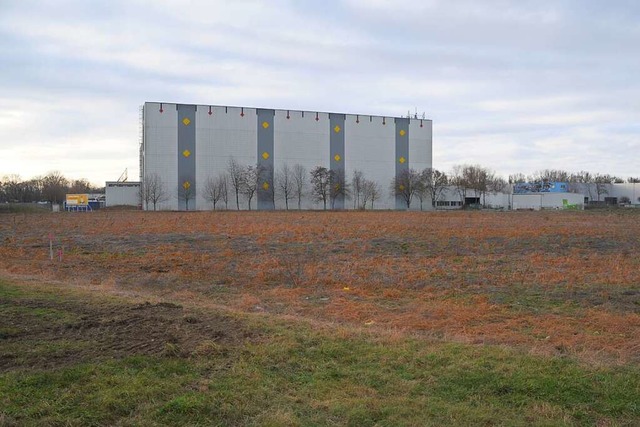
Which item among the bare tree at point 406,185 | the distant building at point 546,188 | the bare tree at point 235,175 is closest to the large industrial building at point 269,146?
the bare tree at point 235,175

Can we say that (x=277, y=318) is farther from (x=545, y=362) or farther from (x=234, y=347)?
(x=545, y=362)

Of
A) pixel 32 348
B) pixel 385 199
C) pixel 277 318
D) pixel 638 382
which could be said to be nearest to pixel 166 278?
pixel 277 318

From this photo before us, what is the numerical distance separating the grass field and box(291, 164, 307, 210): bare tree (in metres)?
71.2

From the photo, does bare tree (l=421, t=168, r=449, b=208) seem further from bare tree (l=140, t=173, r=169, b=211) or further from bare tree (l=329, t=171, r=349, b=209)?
bare tree (l=140, t=173, r=169, b=211)

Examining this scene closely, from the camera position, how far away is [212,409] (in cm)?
474

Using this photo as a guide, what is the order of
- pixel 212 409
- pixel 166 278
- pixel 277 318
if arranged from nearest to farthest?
pixel 212 409, pixel 277 318, pixel 166 278

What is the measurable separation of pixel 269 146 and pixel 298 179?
6609 millimetres

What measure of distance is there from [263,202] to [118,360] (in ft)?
265

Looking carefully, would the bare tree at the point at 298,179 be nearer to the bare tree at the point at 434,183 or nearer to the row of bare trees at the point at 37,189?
the bare tree at the point at 434,183

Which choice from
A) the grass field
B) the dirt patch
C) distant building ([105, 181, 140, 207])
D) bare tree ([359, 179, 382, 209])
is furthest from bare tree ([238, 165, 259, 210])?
the dirt patch

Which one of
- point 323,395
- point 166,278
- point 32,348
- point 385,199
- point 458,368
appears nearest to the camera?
point 323,395

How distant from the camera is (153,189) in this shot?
78062 millimetres

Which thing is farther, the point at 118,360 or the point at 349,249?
the point at 349,249

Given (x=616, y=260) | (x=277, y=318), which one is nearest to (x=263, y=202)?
(x=616, y=260)
